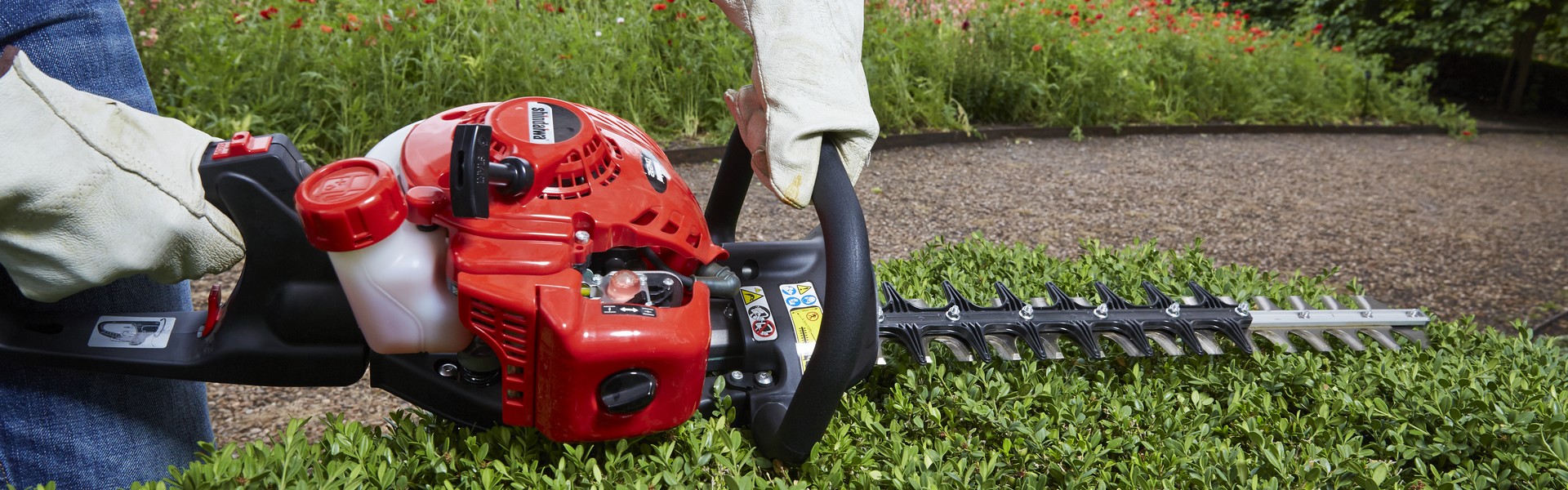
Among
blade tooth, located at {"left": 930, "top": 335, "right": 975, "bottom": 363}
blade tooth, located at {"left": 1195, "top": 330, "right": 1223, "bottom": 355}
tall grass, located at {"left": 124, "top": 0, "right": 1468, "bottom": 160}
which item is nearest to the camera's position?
blade tooth, located at {"left": 930, "top": 335, "right": 975, "bottom": 363}

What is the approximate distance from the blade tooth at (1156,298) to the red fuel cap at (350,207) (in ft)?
4.86

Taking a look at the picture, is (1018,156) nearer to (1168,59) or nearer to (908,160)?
(908,160)

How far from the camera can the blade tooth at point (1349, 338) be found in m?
1.92

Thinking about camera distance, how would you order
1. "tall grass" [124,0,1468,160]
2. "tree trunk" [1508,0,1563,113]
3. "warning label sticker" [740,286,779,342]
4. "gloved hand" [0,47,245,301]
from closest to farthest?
1. "gloved hand" [0,47,245,301]
2. "warning label sticker" [740,286,779,342]
3. "tall grass" [124,0,1468,160]
4. "tree trunk" [1508,0,1563,113]

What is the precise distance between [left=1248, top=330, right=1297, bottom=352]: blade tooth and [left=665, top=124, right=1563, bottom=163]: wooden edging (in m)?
2.93

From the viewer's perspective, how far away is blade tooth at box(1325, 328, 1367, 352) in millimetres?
1920

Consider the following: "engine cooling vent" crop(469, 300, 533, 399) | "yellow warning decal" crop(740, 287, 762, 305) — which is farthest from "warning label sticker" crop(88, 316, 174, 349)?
"yellow warning decal" crop(740, 287, 762, 305)

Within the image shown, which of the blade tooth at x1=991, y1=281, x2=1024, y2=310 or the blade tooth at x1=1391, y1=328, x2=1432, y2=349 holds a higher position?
the blade tooth at x1=991, y1=281, x2=1024, y2=310

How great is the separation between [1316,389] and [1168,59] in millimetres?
5988

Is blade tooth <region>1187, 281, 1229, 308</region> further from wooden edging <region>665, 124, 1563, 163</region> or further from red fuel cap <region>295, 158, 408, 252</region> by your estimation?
wooden edging <region>665, 124, 1563, 163</region>

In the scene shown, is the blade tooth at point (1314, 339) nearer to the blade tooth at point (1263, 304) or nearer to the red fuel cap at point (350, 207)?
the blade tooth at point (1263, 304)

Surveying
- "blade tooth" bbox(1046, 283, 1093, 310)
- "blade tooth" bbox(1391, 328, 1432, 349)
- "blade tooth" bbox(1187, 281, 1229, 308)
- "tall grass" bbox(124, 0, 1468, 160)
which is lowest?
"tall grass" bbox(124, 0, 1468, 160)

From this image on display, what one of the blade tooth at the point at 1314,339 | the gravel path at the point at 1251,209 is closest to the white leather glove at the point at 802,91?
the blade tooth at the point at 1314,339

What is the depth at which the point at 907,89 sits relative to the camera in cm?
569
